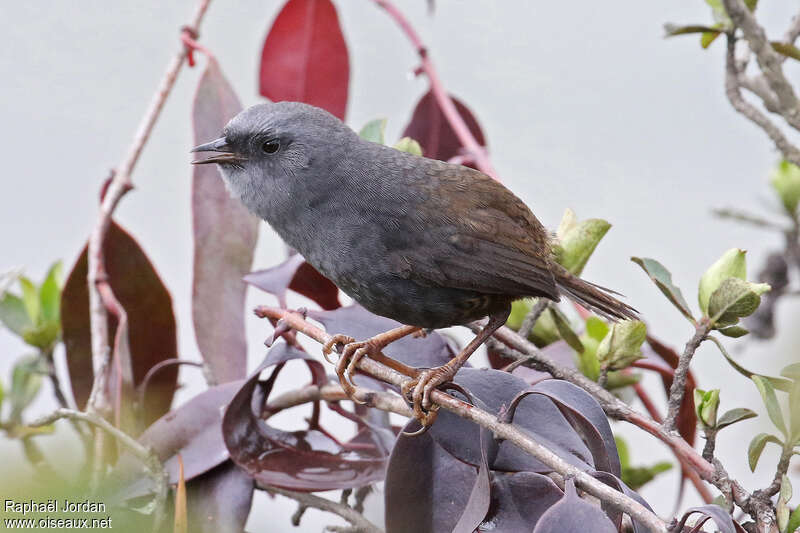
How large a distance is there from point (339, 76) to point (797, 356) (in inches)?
50.0

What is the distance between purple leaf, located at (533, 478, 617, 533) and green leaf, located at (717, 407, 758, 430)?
31cm

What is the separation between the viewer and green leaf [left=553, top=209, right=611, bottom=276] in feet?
4.58

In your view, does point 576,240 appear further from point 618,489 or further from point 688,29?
point 618,489

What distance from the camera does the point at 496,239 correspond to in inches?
56.1

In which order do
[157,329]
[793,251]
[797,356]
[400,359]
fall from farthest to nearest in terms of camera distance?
[793,251] < [157,329] < [400,359] < [797,356]

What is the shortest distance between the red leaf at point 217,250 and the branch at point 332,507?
0.28 m

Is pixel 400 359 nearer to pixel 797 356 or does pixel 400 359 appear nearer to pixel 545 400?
pixel 545 400

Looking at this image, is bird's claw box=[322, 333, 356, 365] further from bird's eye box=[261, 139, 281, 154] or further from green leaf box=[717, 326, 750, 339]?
green leaf box=[717, 326, 750, 339]

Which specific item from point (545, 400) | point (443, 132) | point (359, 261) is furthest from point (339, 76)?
point (545, 400)

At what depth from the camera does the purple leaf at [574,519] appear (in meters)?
0.87

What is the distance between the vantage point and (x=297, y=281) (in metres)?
1.60

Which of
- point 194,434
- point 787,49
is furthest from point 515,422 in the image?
point 787,49

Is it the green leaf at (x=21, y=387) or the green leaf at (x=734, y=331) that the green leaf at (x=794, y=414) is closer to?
the green leaf at (x=734, y=331)

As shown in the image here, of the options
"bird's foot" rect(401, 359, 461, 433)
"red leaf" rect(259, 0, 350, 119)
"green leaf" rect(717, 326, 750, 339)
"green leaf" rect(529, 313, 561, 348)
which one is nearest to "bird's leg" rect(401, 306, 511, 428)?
"bird's foot" rect(401, 359, 461, 433)
